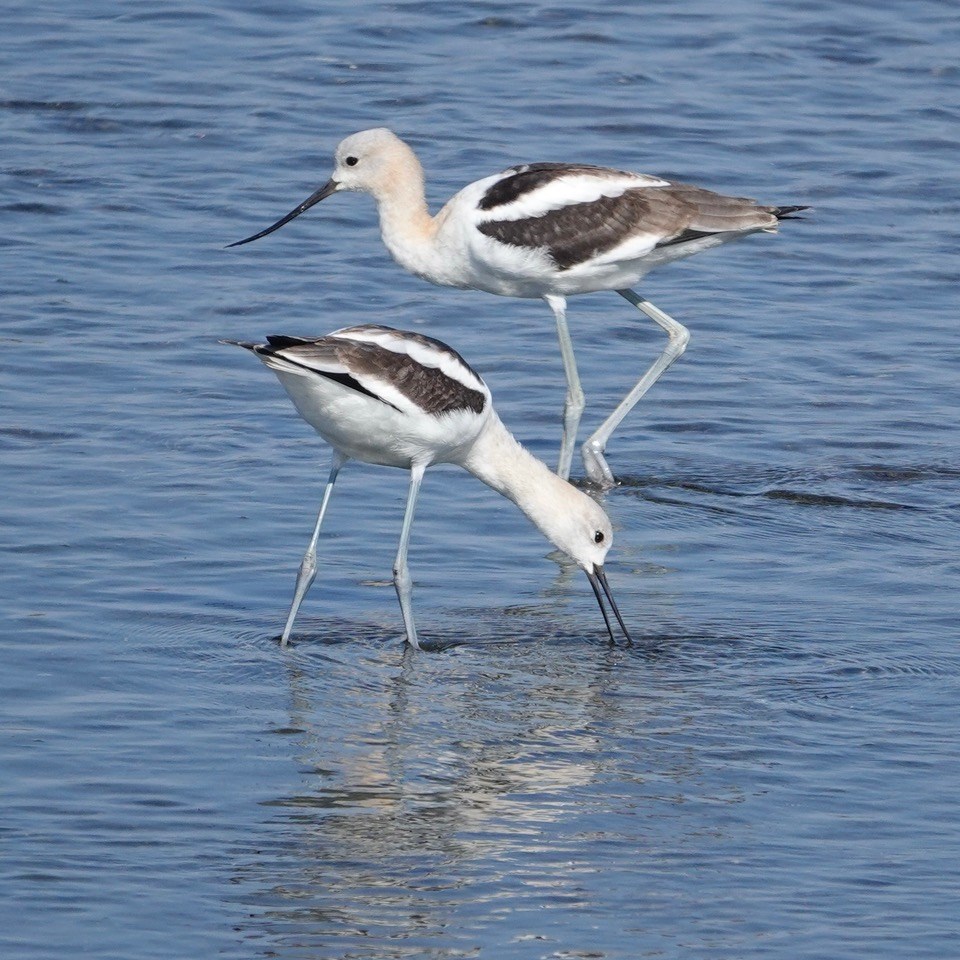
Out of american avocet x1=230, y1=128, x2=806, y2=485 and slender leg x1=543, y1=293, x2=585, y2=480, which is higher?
american avocet x1=230, y1=128, x2=806, y2=485

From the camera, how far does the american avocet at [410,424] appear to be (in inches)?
255

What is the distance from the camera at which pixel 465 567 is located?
301 inches

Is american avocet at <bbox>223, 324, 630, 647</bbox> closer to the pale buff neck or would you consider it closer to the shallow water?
the pale buff neck

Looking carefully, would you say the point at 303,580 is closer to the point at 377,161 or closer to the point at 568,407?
the point at 568,407

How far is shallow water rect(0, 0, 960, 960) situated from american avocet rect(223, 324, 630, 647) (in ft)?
0.86

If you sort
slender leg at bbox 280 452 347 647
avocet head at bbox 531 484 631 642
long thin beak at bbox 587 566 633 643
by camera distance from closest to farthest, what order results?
slender leg at bbox 280 452 347 647 → long thin beak at bbox 587 566 633 643 → avocet head at bbox 531 484 631 642

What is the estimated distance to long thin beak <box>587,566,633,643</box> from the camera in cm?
697

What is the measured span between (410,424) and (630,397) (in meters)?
2.71

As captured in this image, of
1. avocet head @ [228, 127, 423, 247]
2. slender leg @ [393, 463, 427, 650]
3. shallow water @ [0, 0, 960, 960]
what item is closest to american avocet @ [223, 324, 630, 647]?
slender leg @ [393, 463, 427, 650]

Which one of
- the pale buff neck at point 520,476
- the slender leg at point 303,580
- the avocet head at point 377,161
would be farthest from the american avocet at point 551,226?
the slender leg at point 303,580

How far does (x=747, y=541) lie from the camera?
8109 mm

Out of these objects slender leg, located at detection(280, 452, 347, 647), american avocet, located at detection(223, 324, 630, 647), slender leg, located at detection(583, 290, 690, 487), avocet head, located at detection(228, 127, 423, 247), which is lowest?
slender leg, located at detection(583, 290, 690, 487)

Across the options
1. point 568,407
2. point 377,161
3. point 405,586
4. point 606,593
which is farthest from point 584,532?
point 377,161

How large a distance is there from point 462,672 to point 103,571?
1.42 m
